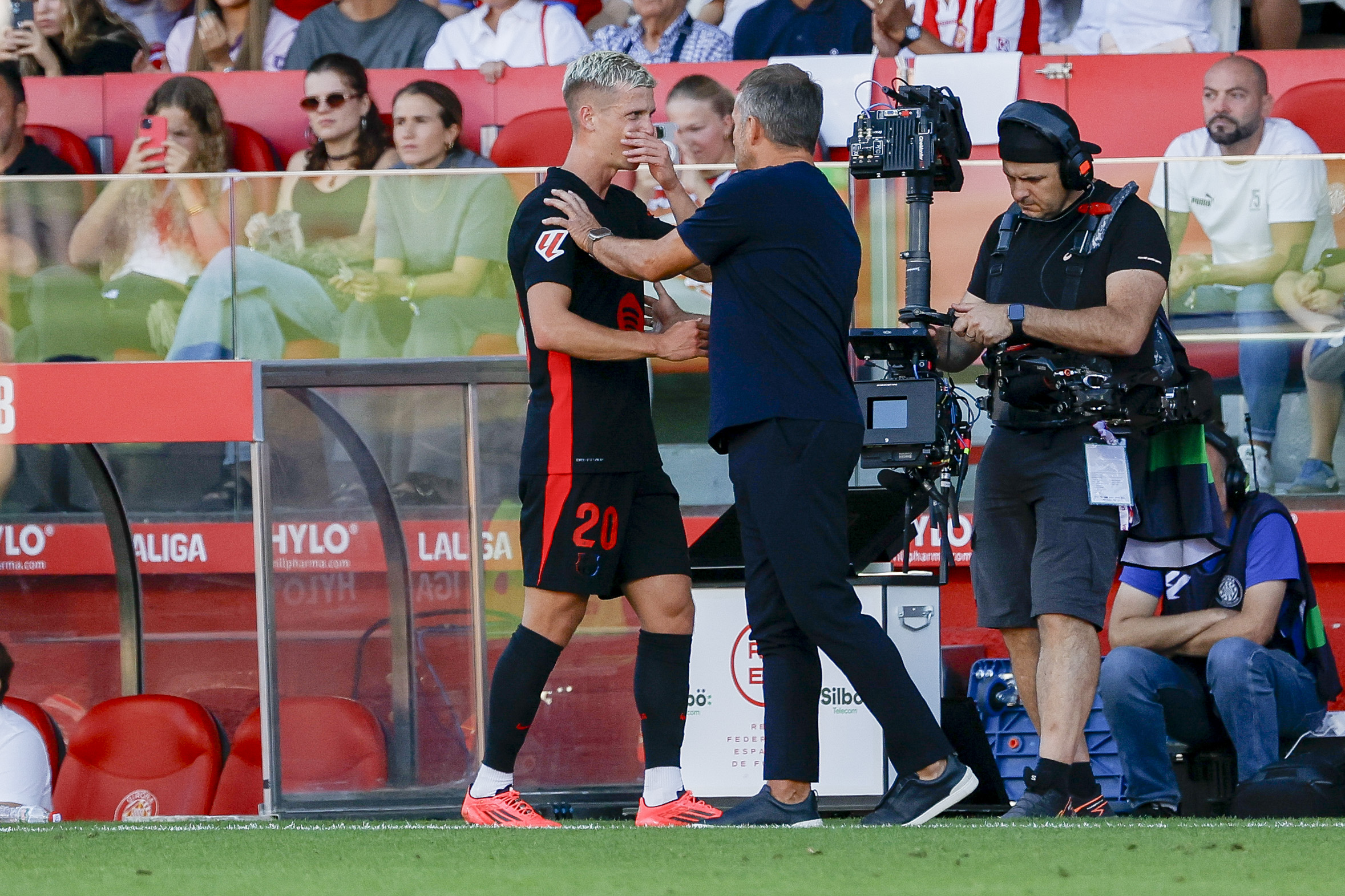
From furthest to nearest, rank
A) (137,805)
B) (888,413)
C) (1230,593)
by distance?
(137,805), (1230,593), (888,413)

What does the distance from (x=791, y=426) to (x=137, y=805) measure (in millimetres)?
3174

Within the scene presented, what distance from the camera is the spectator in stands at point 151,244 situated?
5516 mm

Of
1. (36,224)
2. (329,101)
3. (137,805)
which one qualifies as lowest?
(137,805)

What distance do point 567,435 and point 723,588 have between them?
4.30ft

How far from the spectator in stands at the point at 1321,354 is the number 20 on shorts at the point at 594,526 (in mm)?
2982

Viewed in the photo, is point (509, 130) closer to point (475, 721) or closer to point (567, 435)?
point (475, 721)

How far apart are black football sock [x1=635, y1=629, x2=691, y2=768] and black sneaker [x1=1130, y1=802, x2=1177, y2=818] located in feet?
5.09

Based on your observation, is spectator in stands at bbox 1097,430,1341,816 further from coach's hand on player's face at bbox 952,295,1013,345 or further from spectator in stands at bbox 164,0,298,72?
spectator in stands at bbox 164,0,298,72

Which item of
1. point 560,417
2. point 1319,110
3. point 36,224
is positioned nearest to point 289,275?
point 36,224

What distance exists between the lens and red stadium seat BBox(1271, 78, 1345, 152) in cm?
667

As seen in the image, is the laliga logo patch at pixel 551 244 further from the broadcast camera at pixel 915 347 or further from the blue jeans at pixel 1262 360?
the blue jeans at pixel 1262 360

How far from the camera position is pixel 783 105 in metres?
3.71

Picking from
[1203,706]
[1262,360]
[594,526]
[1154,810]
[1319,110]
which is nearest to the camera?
[594,526]

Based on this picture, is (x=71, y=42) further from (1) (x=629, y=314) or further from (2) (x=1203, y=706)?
(2) (x=1203, y=706)
